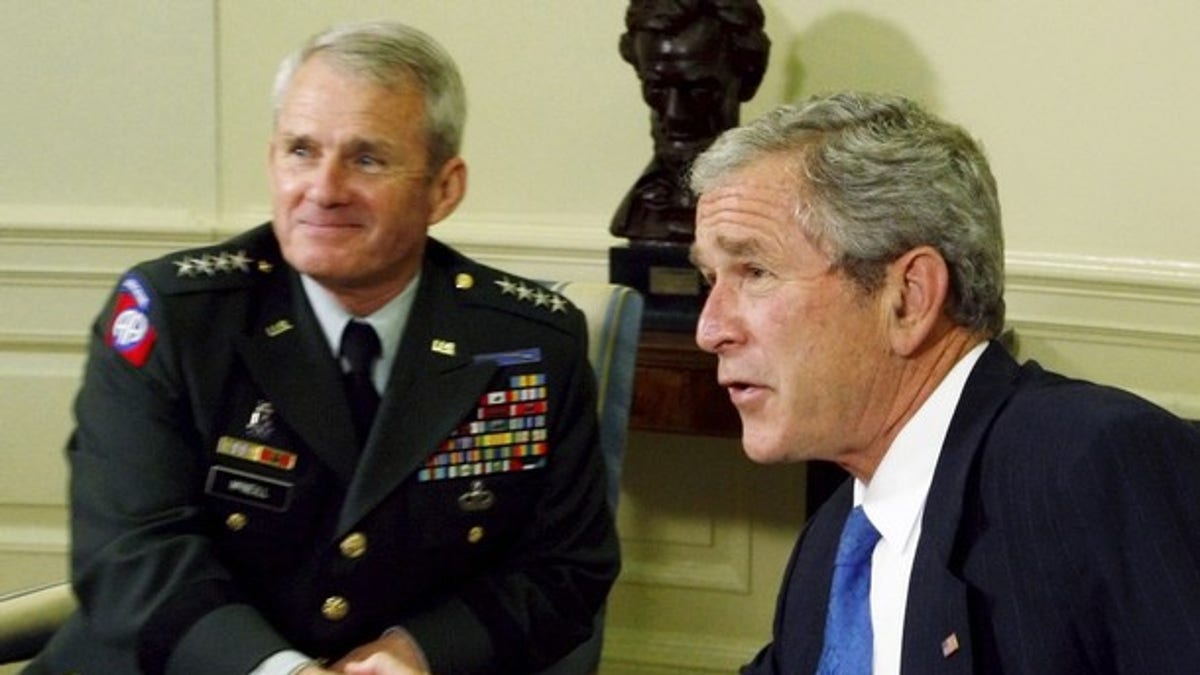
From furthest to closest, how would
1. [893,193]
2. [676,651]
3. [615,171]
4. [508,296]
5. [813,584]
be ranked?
[676,651]
[615,171]
[508,296]
[813,584]
[893,193]

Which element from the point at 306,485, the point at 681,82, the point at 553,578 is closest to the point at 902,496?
the point at 553,578

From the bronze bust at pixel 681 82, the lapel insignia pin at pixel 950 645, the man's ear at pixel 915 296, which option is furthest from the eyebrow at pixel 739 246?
the bronze bust at pixel 681 82

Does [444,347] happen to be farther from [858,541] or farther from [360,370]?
[858,541]

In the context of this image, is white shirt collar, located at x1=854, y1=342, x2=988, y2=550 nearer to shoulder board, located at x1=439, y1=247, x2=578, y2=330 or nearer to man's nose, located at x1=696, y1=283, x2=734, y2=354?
man's nose, located at x1=696, y1=283, x2=734, y2=354

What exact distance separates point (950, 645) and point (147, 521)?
958 mm

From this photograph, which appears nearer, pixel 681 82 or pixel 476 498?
pixel 476 498

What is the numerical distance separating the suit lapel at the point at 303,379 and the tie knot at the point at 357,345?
30 mm

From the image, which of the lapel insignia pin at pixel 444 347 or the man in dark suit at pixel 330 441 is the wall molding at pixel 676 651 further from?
the lapel insignia pin at pixel 444 347

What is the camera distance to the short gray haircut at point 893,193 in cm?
156

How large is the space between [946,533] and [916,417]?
15 cm

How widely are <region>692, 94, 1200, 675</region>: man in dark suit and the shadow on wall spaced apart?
6.07ft

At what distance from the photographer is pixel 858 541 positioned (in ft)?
5.51

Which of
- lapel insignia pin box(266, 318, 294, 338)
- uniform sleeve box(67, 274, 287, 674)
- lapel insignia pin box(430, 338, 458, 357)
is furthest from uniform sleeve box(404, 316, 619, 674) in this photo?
lapel insignia pin box(266, 318, 294, 338)

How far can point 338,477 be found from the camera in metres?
2.09
